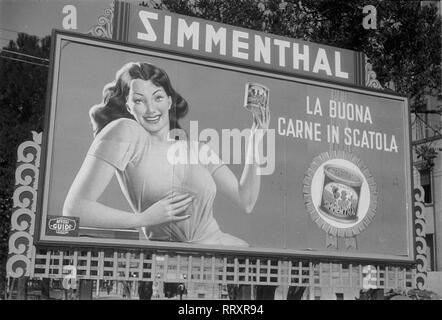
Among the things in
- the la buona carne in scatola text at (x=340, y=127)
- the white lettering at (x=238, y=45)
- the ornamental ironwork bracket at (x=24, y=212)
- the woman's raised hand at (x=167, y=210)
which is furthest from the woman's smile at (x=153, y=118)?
the la buona carne in scatola text at (x=340, y=127)

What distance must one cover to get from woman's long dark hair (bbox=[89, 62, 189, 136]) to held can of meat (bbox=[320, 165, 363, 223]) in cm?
275

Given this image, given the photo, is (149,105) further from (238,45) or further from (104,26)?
(238,45)

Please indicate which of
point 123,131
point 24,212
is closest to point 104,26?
point 123,131

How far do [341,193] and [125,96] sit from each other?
3991 mm

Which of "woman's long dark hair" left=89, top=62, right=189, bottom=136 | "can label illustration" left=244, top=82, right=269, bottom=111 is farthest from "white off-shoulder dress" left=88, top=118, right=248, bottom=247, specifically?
"can label illustration" left=244, top=82, right=269, bottom=111

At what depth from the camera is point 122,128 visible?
28.0 ft

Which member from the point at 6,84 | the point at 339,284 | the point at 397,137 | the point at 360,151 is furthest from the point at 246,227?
the point at 6,84

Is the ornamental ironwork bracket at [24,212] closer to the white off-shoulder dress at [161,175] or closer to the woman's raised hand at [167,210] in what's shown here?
the white off-shoulder dress at [161,175]

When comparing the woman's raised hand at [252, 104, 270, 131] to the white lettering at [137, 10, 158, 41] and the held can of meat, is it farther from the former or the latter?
the white lettering at [137, 10, 158, 41]

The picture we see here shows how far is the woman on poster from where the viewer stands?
321 inches

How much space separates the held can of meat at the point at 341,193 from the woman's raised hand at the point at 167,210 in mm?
2421

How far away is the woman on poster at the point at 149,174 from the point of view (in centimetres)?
816

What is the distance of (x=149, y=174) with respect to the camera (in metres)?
8.55

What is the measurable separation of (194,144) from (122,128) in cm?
112
